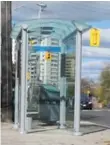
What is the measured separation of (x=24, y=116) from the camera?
13.3m

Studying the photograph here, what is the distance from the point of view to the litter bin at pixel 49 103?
15148mm

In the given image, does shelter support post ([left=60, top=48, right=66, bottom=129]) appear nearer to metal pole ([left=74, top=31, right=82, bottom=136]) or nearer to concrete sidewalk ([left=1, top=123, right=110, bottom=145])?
concrete sidewalk ([left=1, top=123, right=110, bottom=145])

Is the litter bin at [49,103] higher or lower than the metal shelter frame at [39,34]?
lower

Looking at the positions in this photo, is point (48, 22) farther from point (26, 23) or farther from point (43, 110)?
point (43, 110)

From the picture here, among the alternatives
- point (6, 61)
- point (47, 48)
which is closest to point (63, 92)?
point (47, 48)

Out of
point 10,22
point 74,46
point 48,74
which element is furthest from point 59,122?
point 10,22

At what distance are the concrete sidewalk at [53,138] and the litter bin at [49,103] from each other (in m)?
1.26

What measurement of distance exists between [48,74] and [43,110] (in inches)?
45.2

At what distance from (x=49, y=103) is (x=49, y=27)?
2.75 m

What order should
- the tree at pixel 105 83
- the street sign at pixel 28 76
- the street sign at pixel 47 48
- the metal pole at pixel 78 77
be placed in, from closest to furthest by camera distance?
1. the metal pole at pixel 78 77
2. the street sign at pixel 28 76
3. the street sign at pixel 47 48
4. the tree at pixel 105 83

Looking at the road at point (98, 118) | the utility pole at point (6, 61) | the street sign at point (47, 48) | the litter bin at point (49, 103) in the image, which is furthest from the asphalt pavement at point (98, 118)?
the street sign at point (47, 48)

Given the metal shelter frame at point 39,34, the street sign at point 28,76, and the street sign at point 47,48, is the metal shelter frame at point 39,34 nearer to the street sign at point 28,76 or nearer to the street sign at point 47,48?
the street sign at point 28,76

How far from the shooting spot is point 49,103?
1528 cm

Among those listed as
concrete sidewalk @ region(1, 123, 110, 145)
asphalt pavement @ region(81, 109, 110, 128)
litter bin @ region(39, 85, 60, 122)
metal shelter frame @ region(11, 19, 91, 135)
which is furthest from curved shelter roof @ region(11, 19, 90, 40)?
asphalt pavement @ region(81, 109, 110, 128)
